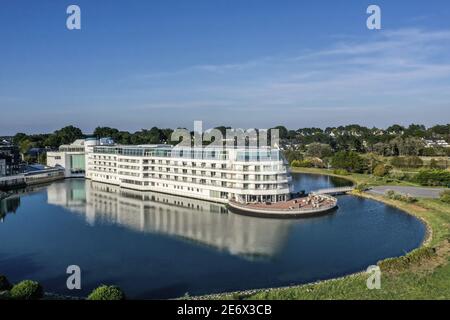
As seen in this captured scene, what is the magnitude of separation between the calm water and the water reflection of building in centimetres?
8

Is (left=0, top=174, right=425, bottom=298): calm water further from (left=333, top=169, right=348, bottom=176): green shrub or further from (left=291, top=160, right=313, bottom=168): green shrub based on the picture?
(left=291, top=160, right=313, bottom=168): green shrub

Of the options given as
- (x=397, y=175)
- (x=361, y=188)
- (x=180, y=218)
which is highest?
(x=397, y=175)

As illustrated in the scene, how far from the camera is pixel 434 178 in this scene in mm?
52000

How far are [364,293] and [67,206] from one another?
108 feet

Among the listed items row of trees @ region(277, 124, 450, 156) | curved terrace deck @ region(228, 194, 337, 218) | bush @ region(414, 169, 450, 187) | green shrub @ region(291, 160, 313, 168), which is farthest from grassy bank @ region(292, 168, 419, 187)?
row of trees @ region(277, 124, 450, 156)

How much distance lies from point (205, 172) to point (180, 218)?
9925 mm

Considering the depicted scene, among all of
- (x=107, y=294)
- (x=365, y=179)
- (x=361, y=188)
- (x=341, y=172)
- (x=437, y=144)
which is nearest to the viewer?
(x=107, y=294)

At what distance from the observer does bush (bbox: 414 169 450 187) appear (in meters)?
51.4

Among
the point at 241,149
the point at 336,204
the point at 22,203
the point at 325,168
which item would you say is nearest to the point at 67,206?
the point at 22,203

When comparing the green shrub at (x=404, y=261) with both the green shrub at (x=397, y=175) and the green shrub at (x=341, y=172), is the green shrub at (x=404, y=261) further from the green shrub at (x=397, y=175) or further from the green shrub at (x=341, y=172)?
the green shrub at (x=341, y=172)

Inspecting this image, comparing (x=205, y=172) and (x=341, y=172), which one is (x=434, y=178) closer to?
(x=341, y=172)

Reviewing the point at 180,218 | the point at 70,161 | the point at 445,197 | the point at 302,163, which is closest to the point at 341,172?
the point at 302,163

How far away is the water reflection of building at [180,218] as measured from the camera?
29.3 m

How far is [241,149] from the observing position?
4353 centimetres
